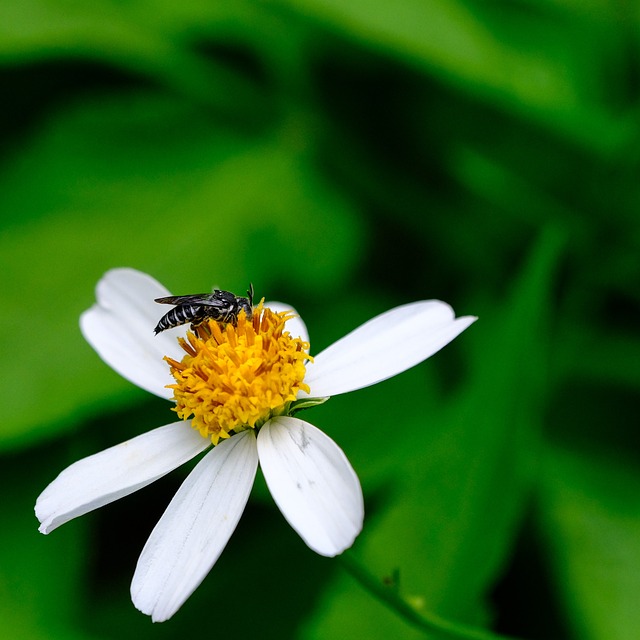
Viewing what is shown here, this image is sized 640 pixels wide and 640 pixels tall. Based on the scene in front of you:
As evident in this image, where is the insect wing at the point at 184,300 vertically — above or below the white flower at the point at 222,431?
above

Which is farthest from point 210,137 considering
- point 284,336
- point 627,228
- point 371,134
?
point 284,336

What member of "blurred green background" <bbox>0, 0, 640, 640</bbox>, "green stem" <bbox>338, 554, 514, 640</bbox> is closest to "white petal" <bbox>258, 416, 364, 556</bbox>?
"green stem" <bbox>338, 554, 514, 640</bbox>

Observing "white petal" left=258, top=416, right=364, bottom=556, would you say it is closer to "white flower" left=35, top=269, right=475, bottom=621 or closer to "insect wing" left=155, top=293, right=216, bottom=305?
"white flower" left=35, top=269, right=475, bottom=621

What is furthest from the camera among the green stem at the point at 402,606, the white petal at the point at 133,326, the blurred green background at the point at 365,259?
the blurred green background at the point at 365,259

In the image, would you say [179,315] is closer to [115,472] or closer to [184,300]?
[184,300]

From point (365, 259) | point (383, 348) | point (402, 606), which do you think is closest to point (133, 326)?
point (383, 348)

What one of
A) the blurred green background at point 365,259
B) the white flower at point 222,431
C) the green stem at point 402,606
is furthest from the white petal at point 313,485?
the blurred green background at point 365,259

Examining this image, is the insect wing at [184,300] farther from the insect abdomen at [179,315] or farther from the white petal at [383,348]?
the white petal at [383,348]
